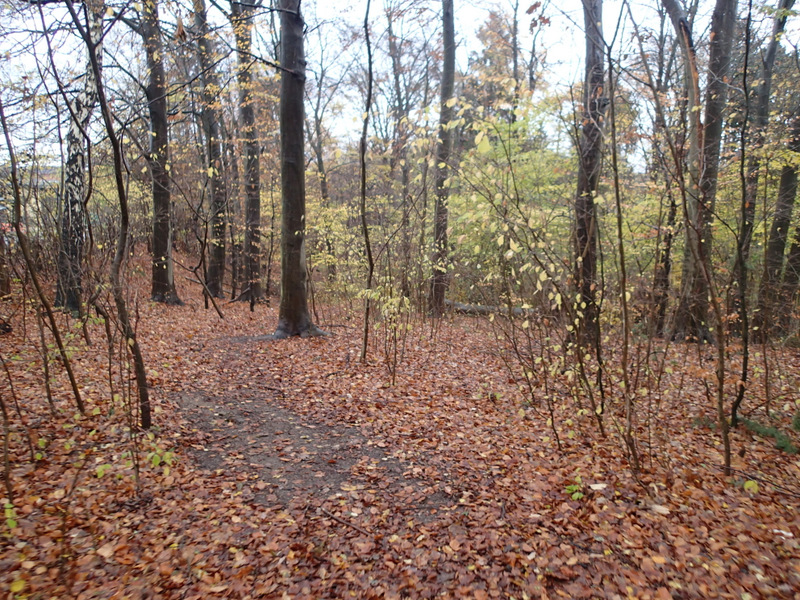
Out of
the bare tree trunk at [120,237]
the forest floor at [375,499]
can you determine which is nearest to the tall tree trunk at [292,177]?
the forest floor at [375,499]

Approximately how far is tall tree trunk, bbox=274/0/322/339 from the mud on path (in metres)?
2.63

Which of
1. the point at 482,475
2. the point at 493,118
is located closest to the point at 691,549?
the point at 482,475

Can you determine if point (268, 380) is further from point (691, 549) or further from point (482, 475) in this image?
point (691, 549)

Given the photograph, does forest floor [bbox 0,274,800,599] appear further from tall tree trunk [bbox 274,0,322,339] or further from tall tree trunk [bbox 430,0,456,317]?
tall tree trunk [bbox 430,0,456,317]

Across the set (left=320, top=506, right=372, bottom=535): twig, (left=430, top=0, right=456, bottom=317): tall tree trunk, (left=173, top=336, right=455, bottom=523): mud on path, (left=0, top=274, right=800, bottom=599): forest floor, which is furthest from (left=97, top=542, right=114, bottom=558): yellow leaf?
(left=430, top=0, right=456, bottom=317): tall tree trunk

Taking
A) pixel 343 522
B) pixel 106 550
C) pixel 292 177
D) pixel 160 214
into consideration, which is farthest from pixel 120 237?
pixel 160 214

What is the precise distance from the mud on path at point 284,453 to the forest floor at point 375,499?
0.02m

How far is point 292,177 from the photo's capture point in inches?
320

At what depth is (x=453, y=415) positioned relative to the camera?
5.40 m

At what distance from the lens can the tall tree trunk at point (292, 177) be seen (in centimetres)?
779

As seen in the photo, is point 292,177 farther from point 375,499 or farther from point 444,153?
point 375,499

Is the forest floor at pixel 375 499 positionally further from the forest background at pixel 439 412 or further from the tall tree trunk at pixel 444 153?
the tall tree trunk at pixel 444 153

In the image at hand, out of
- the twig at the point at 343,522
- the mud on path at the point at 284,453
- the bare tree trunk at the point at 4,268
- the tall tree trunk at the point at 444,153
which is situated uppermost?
the tall tree trunk at the point at 444,153

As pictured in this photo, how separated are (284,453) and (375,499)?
1.17 meters
